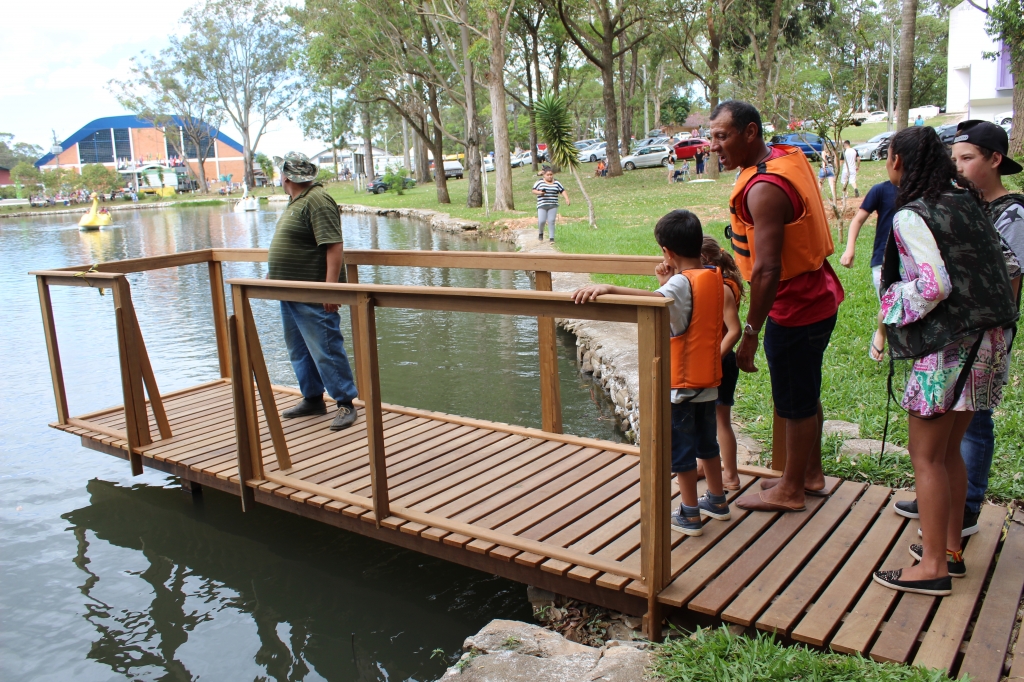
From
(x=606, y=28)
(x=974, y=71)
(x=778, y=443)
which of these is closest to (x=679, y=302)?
(x=778, y=443)

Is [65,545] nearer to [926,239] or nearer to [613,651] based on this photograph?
[613,651]

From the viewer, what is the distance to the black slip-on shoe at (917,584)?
2.97 meters

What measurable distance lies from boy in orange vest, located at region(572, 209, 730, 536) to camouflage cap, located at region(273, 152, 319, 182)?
274 centimetres

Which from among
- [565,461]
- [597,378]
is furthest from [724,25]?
[565,461]

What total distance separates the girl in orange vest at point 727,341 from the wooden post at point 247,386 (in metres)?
2.42

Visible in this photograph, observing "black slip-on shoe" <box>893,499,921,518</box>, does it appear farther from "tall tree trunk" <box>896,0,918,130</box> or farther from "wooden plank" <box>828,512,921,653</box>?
"tall tree trunk" <box>896,0,918,130</box>

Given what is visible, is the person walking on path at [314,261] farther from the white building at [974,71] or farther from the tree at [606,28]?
the white building at [974,71]

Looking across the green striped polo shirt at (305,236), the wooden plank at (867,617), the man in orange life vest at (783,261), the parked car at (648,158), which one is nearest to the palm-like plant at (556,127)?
the green striped polo shirt at (305,236)

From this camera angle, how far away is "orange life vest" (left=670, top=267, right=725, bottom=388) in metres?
3.31

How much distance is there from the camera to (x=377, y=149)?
105m

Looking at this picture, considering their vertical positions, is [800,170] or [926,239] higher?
[800,170]

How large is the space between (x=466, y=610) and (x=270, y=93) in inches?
2372

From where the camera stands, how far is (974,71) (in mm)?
36719

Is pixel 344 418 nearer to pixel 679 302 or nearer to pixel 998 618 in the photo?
pixel 679 302
